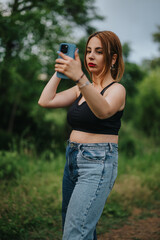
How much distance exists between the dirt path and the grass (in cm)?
12

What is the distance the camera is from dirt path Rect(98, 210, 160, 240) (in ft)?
10.5

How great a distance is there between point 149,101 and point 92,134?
13.9 metres

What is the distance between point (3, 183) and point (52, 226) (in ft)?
4.03

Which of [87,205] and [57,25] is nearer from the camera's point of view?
[87,205]

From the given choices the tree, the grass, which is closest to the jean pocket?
the grass

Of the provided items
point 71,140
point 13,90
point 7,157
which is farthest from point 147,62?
point 71,140

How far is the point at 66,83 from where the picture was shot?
26.1 feet

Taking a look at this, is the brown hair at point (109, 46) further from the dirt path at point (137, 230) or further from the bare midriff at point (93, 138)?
the dirt path at point (137, 230)

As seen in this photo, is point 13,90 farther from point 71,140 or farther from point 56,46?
point 71,140

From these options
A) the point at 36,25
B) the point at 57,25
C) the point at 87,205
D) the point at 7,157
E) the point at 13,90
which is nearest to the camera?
the point at 87,205

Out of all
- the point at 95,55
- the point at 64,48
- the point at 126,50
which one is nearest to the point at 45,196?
the point at 95,55

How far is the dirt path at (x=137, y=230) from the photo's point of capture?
321 centimetres

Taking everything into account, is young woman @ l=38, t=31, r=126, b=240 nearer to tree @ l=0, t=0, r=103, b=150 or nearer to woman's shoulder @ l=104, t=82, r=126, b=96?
woman's shoulder @ l=104, t=82, r=126, b=96

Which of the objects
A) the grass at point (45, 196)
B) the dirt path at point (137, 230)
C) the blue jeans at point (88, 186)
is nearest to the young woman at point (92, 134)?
the blue jeans at point (88, 186)
